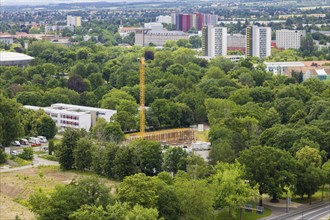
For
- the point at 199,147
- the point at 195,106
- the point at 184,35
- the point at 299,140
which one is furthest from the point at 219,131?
the point at 184,35

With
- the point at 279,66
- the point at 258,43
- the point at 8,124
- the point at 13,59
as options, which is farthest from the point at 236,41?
the point at 8,124

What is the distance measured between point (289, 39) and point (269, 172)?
4390 cm

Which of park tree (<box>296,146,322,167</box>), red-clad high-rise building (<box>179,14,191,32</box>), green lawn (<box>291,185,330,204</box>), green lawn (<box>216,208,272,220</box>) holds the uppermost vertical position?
red-clad high-rise building (<box>179,14,191,32</box>)

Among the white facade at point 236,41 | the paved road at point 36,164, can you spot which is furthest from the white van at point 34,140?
the white facade at point 236,41

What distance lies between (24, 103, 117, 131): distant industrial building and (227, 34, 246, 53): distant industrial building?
31764 mm

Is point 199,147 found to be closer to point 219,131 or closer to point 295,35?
point 219,131

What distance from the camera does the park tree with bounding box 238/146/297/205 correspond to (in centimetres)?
1864

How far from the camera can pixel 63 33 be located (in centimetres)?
7325

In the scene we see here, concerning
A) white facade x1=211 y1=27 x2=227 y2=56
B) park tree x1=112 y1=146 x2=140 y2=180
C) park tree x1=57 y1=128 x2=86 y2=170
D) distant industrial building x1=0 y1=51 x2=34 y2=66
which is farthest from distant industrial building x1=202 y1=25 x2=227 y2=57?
park tree x1=112 y1=146 x2=140 y2=180

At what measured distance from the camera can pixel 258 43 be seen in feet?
182

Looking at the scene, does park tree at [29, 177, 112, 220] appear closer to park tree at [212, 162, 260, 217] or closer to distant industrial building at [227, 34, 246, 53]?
park tree at [212, 162, 260, 217]

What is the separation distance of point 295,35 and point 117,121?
35.3 meters

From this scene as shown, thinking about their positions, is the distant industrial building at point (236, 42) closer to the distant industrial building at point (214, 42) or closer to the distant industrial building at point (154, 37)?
the distant industrial building at point (214, 42)

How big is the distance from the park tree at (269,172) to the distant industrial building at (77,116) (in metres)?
10.9
